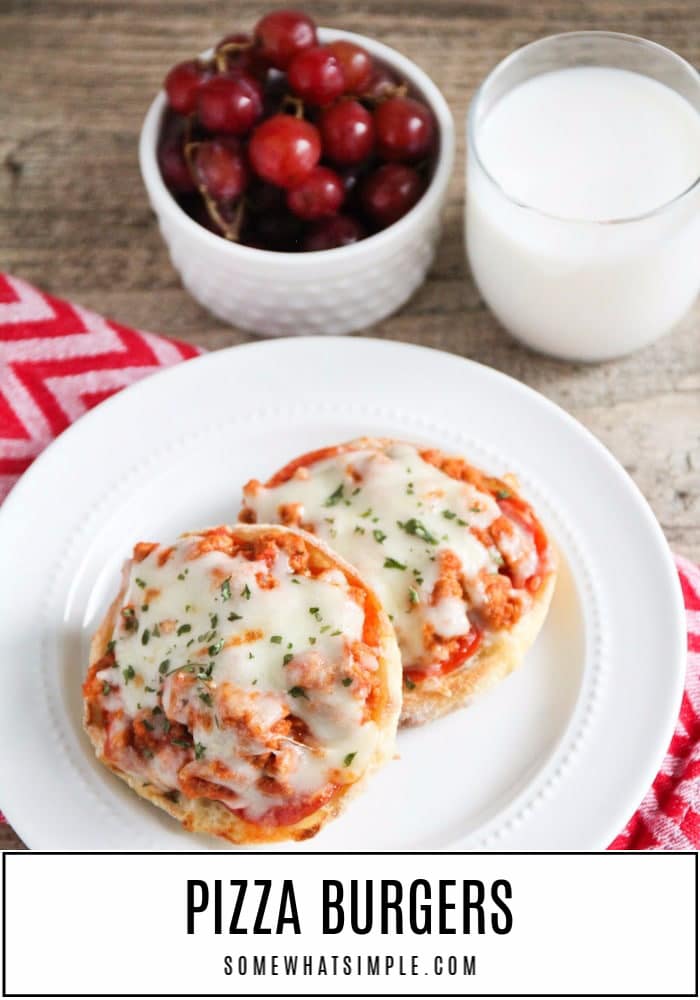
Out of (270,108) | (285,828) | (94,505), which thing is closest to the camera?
(285,828)

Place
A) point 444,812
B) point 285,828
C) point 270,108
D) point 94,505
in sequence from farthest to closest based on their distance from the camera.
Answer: point 270,108
point 94,505
point 444,812
point 285,828

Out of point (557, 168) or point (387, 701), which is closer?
point (387, 701)

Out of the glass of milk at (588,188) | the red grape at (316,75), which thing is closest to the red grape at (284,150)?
the red grape at (316,75)

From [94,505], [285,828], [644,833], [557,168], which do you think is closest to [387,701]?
[285,828]

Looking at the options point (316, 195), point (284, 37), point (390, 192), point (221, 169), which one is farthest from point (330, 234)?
point (284, 37)

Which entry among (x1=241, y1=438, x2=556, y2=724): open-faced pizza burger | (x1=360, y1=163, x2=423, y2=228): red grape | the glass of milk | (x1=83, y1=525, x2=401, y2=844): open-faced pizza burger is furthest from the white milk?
(x1=83, y1=525, x2=401, y2=844): open-faced pizza burger

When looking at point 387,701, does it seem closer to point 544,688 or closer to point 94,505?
point 544,688

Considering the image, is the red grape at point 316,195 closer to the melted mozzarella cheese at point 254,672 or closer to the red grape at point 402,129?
the red grape at point 402,129
